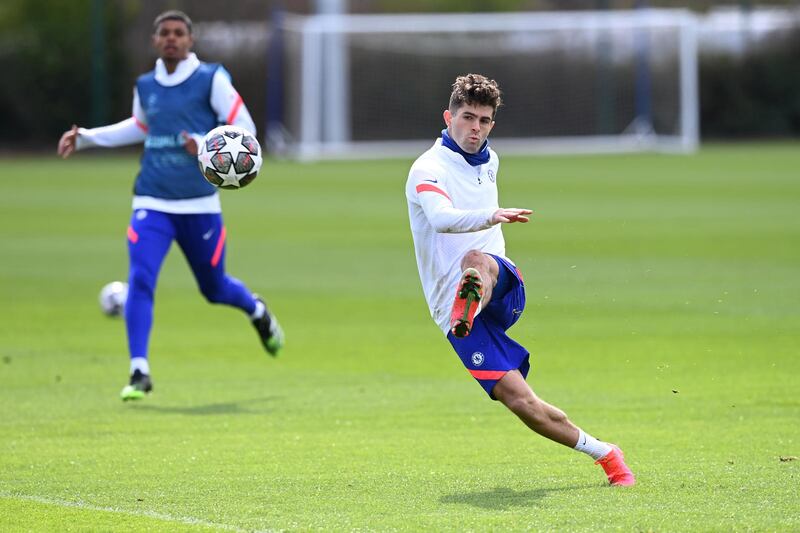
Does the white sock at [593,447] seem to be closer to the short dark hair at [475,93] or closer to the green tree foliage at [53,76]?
the short dark hair at [475,93]

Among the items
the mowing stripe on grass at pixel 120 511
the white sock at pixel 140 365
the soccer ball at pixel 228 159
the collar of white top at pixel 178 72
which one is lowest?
the white sock at pixel 140 365

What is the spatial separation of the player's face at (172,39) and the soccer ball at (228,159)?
1.53 m

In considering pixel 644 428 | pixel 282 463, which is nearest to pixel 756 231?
pixel 644 428

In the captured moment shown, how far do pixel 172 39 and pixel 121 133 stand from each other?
2.72 ft

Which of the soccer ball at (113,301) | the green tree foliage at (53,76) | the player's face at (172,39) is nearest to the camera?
the player's face at (172,39)

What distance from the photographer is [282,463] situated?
304 inches

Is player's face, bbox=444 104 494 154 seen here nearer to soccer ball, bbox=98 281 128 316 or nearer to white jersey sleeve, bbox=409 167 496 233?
white jersey sleeve, bbox=409 167 496 233

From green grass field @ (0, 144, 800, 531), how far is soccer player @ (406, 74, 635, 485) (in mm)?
352

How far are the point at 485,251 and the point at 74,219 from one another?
18.4m

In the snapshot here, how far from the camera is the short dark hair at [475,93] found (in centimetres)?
694

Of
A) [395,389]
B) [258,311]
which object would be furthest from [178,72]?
[395,389]

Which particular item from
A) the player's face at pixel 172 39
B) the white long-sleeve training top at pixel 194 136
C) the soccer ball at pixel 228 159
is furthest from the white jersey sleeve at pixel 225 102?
the soccer ball at pixel 228 159

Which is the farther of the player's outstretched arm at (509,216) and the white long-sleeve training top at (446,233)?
the white long-sleeve training top at (446,233)

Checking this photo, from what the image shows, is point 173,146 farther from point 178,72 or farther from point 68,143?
point 68,143
